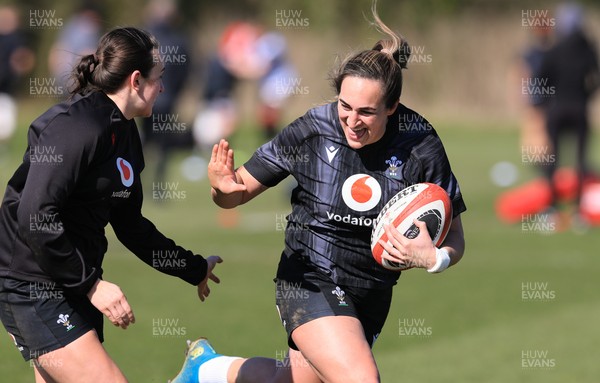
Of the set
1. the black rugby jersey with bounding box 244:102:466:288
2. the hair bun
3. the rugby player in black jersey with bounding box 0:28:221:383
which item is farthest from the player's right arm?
the hair bun

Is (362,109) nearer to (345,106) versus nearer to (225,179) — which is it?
(345,106)

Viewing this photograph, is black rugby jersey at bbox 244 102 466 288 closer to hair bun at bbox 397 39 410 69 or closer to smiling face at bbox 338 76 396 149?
smiling face at bbox 338 76 396 149

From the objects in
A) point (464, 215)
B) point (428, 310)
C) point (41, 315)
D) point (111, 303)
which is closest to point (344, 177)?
point (111, 303)

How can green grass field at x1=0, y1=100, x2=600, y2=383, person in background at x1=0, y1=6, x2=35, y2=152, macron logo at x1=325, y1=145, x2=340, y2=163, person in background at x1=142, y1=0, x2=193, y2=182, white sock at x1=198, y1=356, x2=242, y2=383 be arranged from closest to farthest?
macron logo at x1=325, y1=145, x2=340, y2=163 → white sock at x1=198, y1=356, x2=242, y2=383 → green grass field at x1=0, y1=100, x2=600, y2=383 → person in background at x1=142, y1=0, x2=193, y2=182 → person in background at x1=0, y1=6, x2=35, y2=152

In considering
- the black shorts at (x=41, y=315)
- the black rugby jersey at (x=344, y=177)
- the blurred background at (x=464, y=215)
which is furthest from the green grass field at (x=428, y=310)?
the black shorts at (x=41, y=315)

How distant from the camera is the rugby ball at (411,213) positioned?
543 cm

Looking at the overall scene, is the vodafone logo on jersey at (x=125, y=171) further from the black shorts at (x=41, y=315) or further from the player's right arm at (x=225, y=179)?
the black shorts at (x=41, y=315)

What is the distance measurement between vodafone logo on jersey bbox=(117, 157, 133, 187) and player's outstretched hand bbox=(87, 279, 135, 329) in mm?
533

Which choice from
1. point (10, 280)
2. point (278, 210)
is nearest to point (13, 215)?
point (10, 280)

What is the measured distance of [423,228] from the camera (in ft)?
17.8

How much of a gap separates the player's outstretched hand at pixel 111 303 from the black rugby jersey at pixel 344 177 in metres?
1.13

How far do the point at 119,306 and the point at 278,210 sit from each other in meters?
11.2

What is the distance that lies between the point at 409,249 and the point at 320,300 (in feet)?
1.88

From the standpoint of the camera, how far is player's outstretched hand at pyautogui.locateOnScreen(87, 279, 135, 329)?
4.88 metres
